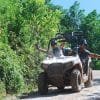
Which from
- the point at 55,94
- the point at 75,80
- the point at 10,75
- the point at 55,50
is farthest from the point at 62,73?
the point at 10,75

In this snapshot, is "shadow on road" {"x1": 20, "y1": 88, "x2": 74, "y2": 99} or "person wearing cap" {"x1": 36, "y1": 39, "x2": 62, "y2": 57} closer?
"shadow on road" {"x1": 20, "y1": 88, "x2": 74, "y2": 99}

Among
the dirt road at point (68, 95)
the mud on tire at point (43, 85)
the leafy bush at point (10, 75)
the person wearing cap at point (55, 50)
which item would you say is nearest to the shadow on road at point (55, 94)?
the dirt road at point (68, 95)

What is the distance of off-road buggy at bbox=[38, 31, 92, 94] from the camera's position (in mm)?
16312

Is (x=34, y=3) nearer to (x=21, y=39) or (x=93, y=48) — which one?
(x=21, y=39)

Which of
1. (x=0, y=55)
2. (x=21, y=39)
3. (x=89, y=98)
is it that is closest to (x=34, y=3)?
(x=21, y=39)

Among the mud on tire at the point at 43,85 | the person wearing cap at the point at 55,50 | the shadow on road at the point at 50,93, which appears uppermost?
the person wearing cap at the point at 55,50

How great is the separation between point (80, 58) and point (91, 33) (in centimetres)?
6196

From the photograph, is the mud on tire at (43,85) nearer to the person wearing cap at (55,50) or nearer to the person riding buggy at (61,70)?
the person riding buggy at (61,70)

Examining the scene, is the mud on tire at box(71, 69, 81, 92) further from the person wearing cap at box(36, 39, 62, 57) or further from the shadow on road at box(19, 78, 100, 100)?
the person wearing cap at box(36, 39, 62, 57)

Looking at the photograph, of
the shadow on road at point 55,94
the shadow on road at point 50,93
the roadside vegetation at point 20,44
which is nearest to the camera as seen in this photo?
the shadow on road at point 55,94

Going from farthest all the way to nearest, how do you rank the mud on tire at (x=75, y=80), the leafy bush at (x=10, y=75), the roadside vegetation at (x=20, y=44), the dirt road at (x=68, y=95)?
the roadside vegetation at (x=20, y=44)
the leafy bush at (x=10, y=75)
the mud on tire at (x=75, y=80)
the dirt road at (x=68, y=95)

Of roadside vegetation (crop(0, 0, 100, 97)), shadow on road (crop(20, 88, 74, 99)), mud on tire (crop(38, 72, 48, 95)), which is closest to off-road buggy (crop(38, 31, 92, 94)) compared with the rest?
mud on tire (crop(38, 72, 48, 95))

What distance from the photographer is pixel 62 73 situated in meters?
16.4

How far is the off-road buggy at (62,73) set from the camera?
1631cm
